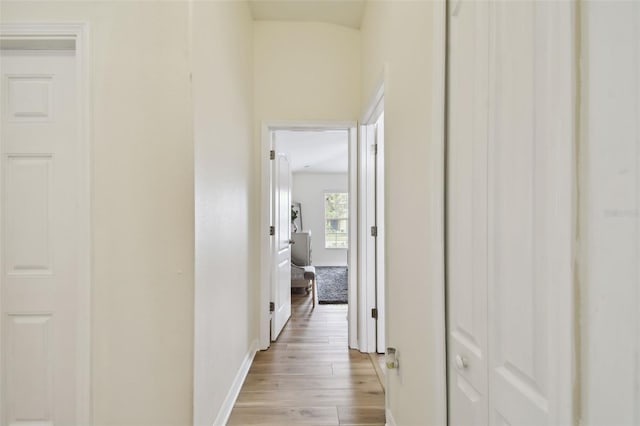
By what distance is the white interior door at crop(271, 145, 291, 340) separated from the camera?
3115 millimetres

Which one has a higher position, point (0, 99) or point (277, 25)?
point (277, 25)

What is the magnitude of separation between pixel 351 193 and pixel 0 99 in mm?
2324

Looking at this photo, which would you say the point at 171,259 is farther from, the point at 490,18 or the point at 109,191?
the point at 490,18

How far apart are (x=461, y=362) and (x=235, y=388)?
1738mm

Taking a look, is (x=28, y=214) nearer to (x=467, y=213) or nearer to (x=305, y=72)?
(x=467, y=213)

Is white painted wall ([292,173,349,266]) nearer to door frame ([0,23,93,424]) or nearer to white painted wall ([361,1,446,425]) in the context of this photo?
white painted wall ([361,1,446,425])

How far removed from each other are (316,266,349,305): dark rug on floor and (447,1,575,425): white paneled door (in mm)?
3803

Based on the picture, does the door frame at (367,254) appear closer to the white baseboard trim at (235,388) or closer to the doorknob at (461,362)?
the white baseboard trim at (235,388)

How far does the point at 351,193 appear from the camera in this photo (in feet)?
9.59

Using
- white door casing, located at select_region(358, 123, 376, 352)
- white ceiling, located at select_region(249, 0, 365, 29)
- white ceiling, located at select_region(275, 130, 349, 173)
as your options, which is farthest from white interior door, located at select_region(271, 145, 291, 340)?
white ceiling, located at select_region(249, 0, 365, 29)

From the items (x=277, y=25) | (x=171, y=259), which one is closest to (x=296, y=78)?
(x=277, y=25)

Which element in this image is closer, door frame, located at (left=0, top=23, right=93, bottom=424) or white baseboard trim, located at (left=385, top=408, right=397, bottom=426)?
door frame, located at (left=0, top=23, right=93, bottom=424)

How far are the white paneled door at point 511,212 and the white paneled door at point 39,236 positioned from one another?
168 centimetres

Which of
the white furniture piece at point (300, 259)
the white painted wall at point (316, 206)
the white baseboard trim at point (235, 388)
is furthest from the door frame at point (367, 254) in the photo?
the white painted wall at point (316, 206)
